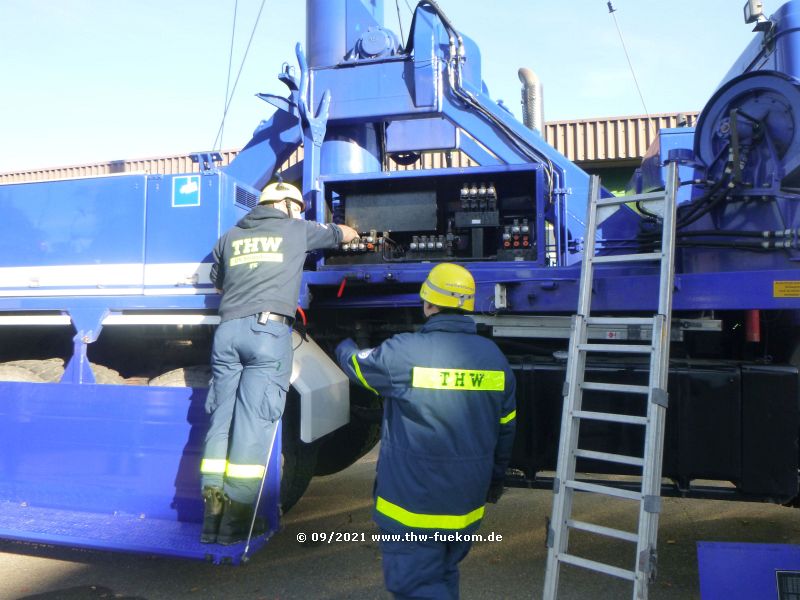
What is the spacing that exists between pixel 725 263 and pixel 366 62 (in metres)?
2.62

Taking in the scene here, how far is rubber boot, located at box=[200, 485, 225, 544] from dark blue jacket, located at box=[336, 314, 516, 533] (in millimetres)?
991

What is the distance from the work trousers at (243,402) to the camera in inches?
121

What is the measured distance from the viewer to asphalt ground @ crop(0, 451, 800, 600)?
134 inches

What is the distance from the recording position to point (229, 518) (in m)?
3.12

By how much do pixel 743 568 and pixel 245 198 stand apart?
3.24 metres

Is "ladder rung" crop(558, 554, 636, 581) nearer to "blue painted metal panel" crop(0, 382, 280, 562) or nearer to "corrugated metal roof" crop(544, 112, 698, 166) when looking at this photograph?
"blue painted metal panel" crop(0, 382, 280, 562)

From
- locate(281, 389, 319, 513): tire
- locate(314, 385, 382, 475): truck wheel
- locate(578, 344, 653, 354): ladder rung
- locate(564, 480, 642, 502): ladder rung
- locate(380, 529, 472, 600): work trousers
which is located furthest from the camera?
locate(314, 385, 382, 475): truck wheel

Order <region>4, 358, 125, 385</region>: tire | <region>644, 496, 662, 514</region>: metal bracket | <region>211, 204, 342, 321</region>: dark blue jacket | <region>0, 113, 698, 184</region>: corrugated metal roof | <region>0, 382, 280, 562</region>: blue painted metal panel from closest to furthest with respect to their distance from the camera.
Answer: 1. <region>644, 496, 662, 514</region>: metal bracket
2. <region>211, 204, 342, 321</region>: dark blue jacket
3. <region>0, 382, 280, 562</region>: blue painted metal panel
4. <region>4, 358, 125, 385</region>: tire
5. <region>0, 113, 698, 184</region>: corrugated metal roof

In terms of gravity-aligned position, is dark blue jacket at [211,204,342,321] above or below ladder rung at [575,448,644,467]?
above

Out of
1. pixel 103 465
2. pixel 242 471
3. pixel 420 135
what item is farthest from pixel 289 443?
pixel 420 135

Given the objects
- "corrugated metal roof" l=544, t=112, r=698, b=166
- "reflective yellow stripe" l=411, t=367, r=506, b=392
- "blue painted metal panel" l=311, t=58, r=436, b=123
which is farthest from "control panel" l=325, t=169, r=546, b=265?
"corrugated metal roof" l=544, t=112, r=698, b=166

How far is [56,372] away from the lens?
3869mm

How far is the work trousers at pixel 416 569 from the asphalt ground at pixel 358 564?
1056 millimetres

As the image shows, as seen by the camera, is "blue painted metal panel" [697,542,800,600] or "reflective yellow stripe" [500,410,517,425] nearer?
"blue painted metal panel" [697,542,800,600]
